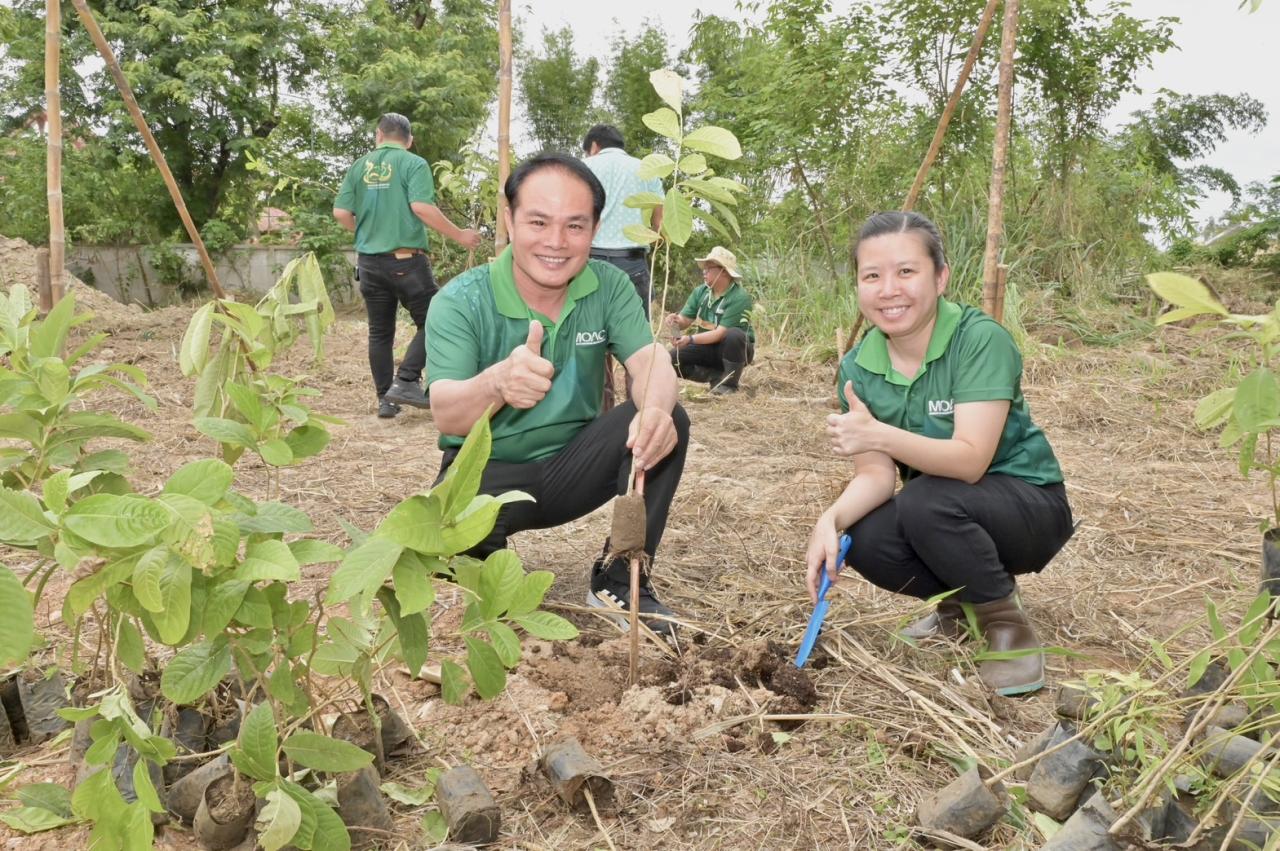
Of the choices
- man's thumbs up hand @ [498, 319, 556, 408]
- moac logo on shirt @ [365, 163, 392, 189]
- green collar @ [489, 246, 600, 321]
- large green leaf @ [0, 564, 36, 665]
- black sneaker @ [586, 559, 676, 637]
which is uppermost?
moac logo on shirt @ [365, 163, 392, 189]

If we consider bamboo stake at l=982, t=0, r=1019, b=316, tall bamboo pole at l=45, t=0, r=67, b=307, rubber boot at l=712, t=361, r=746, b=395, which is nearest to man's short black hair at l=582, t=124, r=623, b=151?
rubber boot at l=712, t=361, r=746, b=395

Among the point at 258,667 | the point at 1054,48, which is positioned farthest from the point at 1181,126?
the point at 258,667

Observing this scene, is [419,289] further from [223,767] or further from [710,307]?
[223,767]

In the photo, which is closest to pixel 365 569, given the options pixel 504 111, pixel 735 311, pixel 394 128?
pixel 504 111

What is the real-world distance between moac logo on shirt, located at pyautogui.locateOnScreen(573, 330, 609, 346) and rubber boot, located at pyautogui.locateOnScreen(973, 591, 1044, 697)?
1.07 metres

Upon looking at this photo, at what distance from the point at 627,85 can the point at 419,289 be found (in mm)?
14862

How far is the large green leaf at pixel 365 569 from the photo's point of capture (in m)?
0.99

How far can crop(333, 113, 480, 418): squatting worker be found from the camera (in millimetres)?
4816

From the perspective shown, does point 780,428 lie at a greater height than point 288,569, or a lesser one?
lesser

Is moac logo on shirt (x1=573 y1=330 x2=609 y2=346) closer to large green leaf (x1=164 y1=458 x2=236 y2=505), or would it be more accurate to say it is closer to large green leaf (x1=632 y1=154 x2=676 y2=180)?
large green leaf (x1=632 y1=154 x2=676 y2=180)

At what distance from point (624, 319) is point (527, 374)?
52 cm

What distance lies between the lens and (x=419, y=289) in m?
4.91

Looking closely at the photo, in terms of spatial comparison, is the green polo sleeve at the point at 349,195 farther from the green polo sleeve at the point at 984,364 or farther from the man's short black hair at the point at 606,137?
the green polo sleeve at the point at 984,364

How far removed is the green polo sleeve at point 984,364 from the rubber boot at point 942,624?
0.55 metres
